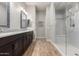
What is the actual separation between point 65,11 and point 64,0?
40cm

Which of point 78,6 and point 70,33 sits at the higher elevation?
point 78,6

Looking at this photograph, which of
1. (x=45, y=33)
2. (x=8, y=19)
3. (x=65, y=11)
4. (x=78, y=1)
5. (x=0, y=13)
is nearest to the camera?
(x=0, y=13)

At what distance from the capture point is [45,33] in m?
6.94

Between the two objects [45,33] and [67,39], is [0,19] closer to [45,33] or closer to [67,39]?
[67,39]

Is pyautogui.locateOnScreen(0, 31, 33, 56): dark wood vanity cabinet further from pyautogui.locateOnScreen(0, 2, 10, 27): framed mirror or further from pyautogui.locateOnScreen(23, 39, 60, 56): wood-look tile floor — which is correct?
pyautogui.locateOnScreen(23, 39, 60, 56): wood-look tile floor

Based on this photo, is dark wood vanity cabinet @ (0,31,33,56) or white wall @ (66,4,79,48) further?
white wall @ (66,4,79,48)

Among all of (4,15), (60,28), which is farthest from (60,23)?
(4,15)

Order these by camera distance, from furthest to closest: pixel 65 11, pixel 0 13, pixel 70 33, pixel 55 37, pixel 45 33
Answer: pixel 45 33 < pixel 55 37 < pixel 65 11 < pixel 70 33 < pixel 0 13

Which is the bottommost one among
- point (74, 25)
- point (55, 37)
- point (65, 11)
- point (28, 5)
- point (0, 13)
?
point (55, 37)

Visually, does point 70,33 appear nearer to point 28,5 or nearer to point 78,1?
point 78,1

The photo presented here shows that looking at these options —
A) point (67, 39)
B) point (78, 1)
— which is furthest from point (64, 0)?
Result: point (67, 39)

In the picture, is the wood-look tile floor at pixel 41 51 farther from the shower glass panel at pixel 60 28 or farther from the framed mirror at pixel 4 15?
the framed mirror at pixel 4 15

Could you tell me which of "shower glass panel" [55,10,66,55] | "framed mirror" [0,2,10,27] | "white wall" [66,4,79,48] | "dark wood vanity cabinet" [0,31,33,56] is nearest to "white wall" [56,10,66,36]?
"shower glass panel" [55,10,66,55]

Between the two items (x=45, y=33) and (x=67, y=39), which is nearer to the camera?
(x=67, y=39)
